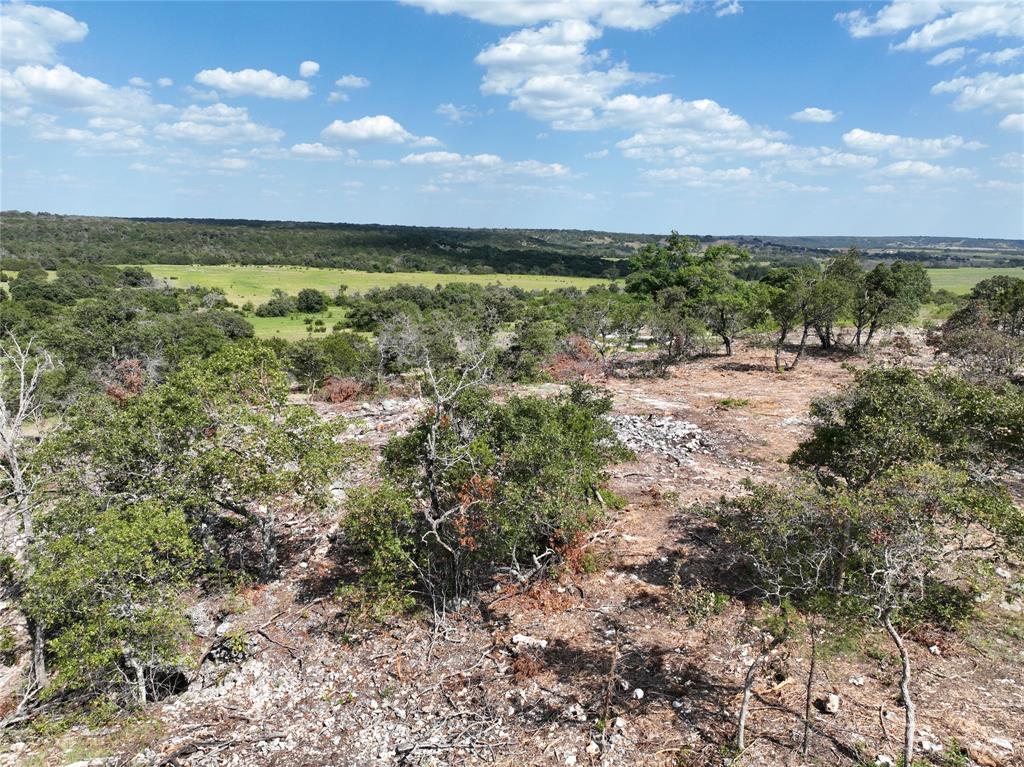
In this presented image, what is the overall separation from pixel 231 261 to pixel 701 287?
10618cm

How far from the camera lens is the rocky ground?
8.24 meters

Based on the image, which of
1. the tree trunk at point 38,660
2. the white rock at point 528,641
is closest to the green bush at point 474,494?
the white rock at point 528,641

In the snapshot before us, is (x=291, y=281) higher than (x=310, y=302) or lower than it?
higher

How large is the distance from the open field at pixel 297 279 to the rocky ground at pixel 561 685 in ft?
226

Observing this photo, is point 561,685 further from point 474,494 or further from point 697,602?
point 474,494

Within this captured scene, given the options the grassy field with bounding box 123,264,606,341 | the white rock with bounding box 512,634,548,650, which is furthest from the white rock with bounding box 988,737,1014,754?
the grassy field with bounding box 123,264,606,341

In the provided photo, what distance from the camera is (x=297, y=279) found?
90.2 m

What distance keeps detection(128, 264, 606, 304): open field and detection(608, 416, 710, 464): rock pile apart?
206ft

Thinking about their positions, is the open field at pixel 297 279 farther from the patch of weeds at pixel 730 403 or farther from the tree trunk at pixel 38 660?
the tree trunk at pixel 38 660

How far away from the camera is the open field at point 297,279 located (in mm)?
79375

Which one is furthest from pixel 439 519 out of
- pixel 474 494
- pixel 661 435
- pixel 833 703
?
pixel 661 435

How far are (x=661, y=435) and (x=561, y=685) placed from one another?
1295 centimetres

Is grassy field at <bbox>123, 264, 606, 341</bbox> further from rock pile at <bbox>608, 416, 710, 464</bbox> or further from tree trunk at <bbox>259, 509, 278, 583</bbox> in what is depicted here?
tree trunk at <bbox>259, 509, 278, 583</bbox>

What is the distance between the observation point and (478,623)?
38.0 ft
